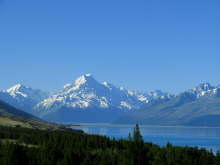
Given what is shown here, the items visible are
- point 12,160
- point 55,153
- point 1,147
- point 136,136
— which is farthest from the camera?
point 1,147

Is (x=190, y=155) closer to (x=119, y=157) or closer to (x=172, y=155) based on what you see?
(x=172, y=155)

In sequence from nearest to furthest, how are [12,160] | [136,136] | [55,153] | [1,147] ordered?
[136,136], [12,160], [55,153], [1,147]

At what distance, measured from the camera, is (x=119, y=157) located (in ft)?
547

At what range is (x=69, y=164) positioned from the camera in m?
163

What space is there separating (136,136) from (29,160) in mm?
38778

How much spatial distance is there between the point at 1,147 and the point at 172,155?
59.9m

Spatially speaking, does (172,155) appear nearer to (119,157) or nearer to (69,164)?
(119,157)

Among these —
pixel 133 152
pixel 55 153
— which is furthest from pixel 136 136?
pixel 55 153

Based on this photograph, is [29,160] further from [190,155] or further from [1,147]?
[190,155]

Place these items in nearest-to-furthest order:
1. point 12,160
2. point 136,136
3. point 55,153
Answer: point 136,136
point 12,160
point 55,153

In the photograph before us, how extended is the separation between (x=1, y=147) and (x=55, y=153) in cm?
2309

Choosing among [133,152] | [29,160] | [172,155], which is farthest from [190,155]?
[29,160]

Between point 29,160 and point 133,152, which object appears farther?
point 29,160

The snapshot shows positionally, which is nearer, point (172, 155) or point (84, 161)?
point (84, 161)
